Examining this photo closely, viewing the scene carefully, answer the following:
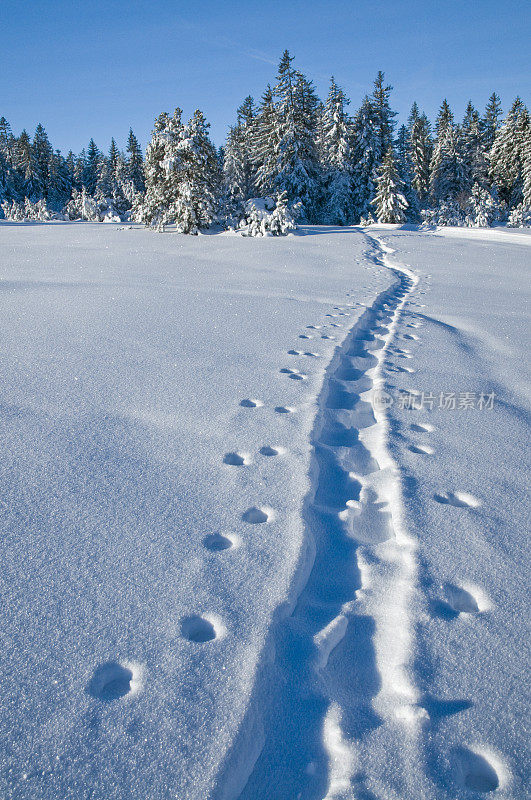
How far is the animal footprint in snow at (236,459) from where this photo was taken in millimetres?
2139

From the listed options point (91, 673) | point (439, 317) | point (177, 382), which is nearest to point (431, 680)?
point (91, 673)

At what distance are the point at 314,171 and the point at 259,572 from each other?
28194mm

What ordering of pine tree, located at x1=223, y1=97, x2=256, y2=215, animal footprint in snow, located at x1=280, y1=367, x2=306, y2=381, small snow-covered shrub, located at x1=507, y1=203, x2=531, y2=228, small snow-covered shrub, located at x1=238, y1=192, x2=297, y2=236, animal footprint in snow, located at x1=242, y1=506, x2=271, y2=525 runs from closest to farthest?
1. animal footprint in snow, located at x1=242, y1=506, x2=271, y2=525
2. animal footprint in snow, located at x1=280, y1=367, x2=306, y2=381
3. small snow-covered shrub, located at x1=238, y1=192, x2=297, y2=236
4. small snow-covered shrub, located at x1=507, y1=203, x2=531, y2=228
5. pine tree, located at x1=223, y1=97, x2=256, y2=215

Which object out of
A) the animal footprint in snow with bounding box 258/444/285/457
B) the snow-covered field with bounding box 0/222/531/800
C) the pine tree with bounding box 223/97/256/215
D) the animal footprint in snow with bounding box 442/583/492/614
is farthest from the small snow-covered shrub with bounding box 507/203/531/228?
the animal footprint in snow with bounding box 442/583/492/614

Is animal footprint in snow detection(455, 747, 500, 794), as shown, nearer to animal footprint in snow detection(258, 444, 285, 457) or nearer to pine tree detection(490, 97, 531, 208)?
animal footprint in snow detection(258, 444, 285, 457)

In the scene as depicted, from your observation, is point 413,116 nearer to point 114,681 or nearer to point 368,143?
point 368,143

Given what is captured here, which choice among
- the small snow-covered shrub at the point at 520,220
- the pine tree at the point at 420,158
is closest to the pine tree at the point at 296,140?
the small snow-covered shrub at the point at 520,220

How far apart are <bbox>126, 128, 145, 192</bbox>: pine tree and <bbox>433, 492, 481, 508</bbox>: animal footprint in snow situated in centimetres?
4351

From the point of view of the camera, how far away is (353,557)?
1.67 meters

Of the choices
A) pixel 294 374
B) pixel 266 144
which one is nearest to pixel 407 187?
pixel 266 144

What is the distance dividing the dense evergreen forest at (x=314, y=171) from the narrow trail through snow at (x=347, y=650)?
13.6 m

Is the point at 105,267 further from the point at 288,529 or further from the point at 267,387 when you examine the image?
the point at 288,529

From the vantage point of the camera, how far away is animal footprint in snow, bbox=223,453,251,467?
7.02 feet

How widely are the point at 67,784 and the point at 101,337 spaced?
3.28m
